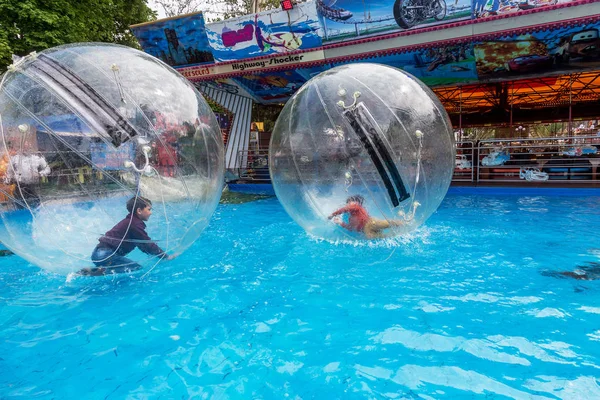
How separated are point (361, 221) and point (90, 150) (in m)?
3.04

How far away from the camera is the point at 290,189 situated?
4.94 m

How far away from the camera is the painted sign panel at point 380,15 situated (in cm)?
984

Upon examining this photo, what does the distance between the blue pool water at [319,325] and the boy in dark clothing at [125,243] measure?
12.2 inches

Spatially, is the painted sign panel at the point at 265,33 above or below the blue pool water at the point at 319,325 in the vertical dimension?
above

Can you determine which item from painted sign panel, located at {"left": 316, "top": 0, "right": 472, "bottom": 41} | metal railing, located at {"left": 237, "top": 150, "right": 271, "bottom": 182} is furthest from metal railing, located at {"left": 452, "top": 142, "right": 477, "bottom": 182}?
metal railing, located at {"left": 237, "top": 150, "right": 271, "bottom": 182}

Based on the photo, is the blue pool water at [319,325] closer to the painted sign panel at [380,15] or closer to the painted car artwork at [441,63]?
the painted sign panel at [380,15]

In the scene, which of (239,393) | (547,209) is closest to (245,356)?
(239,393)

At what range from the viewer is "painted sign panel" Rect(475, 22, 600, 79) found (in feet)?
31.6

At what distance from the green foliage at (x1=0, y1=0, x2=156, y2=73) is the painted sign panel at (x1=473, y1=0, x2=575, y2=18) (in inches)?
464

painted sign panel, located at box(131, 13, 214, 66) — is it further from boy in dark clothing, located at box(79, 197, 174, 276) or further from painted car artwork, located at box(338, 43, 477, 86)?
boy in dark clothing, located at box(79, 197, 174, 276)

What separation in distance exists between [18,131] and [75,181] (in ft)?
2.09

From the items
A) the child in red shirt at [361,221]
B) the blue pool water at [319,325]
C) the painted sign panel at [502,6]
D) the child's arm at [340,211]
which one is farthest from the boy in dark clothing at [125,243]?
the painted sign panel at [502,6]

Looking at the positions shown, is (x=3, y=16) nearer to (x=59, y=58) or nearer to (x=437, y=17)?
(x=59, y=58)

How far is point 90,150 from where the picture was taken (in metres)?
3.39
